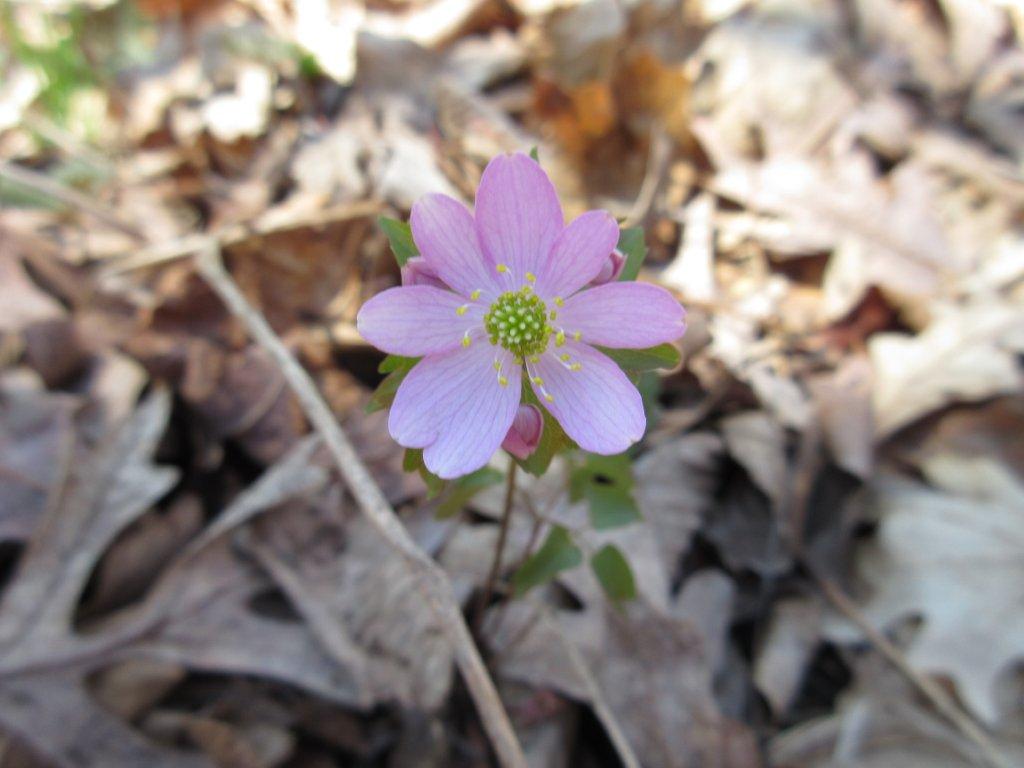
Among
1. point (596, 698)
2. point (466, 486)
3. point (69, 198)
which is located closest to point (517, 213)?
point (466, 486)

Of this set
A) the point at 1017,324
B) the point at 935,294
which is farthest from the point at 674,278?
the point at 1017,324

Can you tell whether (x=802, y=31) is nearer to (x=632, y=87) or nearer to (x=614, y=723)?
(x=632, y=87)

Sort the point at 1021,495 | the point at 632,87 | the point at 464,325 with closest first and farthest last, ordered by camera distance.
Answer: the point at 464,325 < the point at 1021,495 < the point at 632,87

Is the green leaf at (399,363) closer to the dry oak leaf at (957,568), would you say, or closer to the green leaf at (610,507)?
the green leaf at (610,507)

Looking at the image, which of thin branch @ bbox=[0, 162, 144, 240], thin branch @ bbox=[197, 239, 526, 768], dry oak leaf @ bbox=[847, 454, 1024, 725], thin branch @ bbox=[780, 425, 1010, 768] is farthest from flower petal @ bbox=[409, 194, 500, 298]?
thin branch @ bbox=[0, 162, 144, 240]

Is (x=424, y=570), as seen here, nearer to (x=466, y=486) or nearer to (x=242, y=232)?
(x=466, y=486)

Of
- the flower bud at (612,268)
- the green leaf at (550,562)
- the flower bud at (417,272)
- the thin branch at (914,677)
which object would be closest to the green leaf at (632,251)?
the flower bud at (612,268)

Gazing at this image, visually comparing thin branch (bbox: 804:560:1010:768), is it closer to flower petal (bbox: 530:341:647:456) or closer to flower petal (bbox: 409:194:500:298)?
flower petal (bbox: 530:341:647:456)
